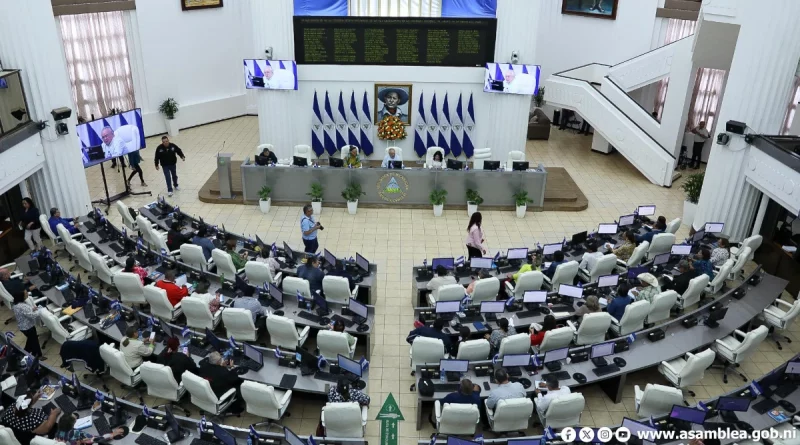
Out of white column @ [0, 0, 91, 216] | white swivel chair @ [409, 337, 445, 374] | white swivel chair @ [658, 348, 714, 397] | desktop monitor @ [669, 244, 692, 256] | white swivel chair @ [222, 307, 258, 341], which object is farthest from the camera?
white column @ [0, 0, 91, 216]

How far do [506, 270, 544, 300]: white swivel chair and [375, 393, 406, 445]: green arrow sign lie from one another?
4.99 metres

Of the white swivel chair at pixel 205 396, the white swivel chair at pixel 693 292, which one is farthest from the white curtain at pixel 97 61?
the white swivel chair at pixel 693 292

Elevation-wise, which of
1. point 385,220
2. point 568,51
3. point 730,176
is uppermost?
point 568,51

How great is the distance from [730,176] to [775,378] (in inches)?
253

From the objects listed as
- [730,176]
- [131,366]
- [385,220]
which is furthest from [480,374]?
[730,176]

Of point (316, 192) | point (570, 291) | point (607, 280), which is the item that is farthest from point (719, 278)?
point (316, 192)

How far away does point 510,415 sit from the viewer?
319 inches

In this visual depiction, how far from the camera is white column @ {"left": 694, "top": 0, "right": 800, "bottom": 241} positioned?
1233 cm

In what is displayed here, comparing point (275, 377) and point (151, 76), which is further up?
point (151, 76)

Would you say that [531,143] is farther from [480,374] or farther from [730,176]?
[480,374]

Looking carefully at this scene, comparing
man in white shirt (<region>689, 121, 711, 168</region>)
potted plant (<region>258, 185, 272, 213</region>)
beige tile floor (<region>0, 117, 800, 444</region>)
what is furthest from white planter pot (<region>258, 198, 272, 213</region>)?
man in white shirt (<region>689, 121, 711, 168</region>)

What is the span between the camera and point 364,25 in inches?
665

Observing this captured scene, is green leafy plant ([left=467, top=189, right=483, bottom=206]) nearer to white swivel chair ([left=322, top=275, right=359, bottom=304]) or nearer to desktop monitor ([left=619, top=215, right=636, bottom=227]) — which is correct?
A: desktop monitor ([left=619, top=215, right=636, bottom=227])

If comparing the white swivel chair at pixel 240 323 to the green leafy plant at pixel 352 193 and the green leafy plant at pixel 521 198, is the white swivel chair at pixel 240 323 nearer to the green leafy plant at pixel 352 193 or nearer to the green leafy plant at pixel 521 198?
the green leafy plant at pixel 352 193
